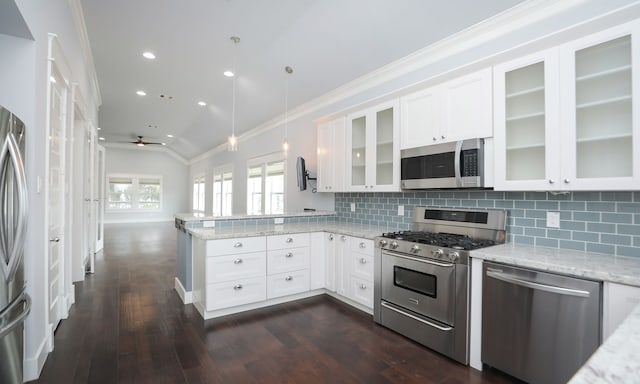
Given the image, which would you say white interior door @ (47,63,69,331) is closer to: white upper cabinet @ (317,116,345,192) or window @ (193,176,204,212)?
white upper cabinet @ (317,116,345,192)

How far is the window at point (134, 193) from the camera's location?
12258mm

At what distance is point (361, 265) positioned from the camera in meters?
3.18

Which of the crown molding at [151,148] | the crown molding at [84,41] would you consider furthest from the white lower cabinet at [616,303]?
the crown molding at [151,148]

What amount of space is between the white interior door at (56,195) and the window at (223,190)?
5.53m

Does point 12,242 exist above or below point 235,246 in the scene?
above

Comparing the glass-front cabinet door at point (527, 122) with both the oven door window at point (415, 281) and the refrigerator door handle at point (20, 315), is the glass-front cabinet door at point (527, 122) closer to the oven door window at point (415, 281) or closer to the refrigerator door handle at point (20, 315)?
the oven door window at point (415, 281)

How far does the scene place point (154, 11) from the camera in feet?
10.2

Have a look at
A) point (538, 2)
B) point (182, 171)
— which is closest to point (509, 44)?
point (538, 2)

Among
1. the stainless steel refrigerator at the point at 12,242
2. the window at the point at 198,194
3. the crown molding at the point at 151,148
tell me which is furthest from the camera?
the crown molding at the point at 151,148

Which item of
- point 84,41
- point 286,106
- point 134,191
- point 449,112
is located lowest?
point 134,191

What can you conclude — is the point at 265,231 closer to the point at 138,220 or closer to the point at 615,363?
the point at 615,363

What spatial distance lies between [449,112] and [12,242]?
120 inches

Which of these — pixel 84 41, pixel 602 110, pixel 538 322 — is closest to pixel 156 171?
pixel 84 41

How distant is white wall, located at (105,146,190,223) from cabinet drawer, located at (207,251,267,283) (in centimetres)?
1159
